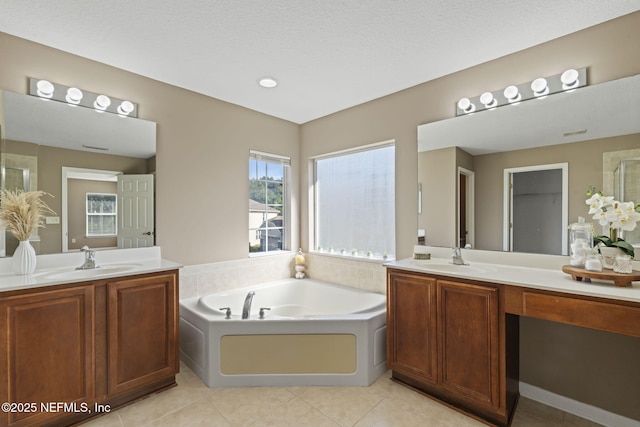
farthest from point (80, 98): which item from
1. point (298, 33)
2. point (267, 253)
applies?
point (267, 253)

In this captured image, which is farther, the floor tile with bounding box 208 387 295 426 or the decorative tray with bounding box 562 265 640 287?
the floor tile with bounding box 208 387 295 426

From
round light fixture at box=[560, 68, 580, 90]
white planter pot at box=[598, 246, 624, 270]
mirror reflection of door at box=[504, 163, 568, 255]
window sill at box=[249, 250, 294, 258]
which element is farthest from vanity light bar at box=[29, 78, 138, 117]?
white planter pot at box=[598, 246, 624, 270]

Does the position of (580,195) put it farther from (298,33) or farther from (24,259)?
(24,259)

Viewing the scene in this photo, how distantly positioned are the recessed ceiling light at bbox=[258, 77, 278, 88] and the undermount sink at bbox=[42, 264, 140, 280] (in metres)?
1.91

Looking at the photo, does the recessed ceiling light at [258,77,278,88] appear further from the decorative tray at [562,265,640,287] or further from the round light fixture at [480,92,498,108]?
the decorative tray at [562,265,640,287]

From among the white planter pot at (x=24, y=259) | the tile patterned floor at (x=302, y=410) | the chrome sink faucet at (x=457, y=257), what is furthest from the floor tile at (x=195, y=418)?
the chrome sink faucet at (x=457, y=257)

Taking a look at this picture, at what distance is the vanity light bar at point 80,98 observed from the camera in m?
2.11

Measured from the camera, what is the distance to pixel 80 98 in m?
2.28

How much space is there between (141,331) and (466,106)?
3.08 m

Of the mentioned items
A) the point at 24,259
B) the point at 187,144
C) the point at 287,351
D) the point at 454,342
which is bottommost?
the point at 287,351

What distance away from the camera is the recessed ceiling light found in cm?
263

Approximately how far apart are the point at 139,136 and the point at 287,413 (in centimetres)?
253

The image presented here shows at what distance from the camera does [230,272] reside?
3.16 m

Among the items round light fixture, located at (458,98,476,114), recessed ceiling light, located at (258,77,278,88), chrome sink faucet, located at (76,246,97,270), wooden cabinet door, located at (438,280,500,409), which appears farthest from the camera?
recessed ceiling light, located at (258,77,278,88)
